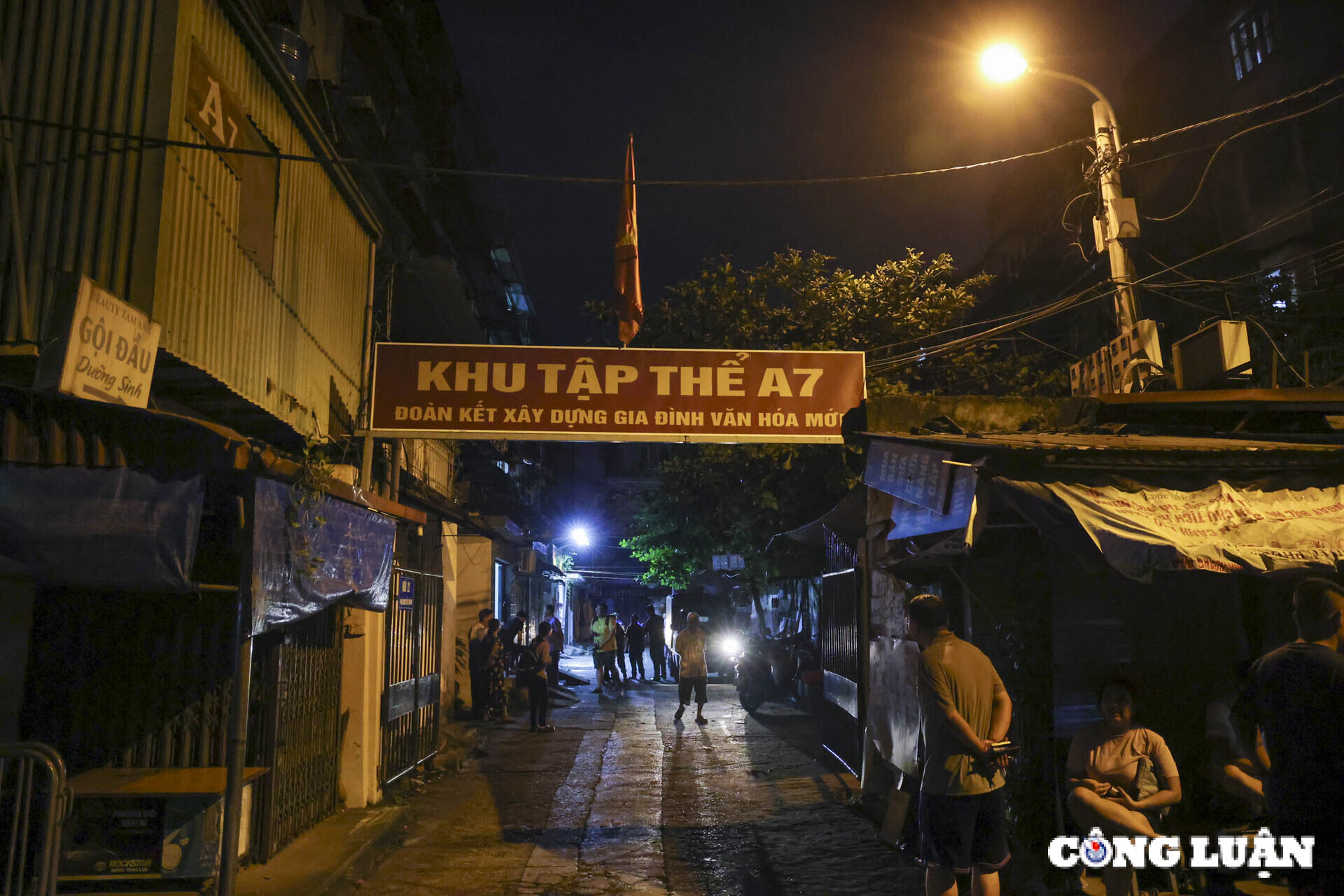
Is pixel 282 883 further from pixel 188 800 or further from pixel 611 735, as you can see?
pixel 611 735

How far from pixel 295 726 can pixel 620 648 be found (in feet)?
51.1

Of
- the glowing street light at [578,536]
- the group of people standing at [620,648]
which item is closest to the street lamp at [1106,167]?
the group of people standing at [620,648]

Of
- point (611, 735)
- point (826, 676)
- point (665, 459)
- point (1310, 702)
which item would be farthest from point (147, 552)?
point (665, 459)

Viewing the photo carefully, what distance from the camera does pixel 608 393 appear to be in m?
8.62

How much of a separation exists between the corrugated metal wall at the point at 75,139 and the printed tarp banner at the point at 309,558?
171cm

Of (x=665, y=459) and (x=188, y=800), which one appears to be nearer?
(x=188, y=800)

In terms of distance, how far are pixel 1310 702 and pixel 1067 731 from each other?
2.58 metres

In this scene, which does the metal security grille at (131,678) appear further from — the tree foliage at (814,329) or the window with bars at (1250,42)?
the window with bars at (1250,42)

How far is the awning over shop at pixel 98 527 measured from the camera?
4.80 metres

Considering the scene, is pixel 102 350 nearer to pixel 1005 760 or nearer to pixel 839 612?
pixel 1005 760

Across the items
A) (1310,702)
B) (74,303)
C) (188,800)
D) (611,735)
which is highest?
(74,303)

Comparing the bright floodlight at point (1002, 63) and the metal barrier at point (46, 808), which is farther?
the bright floodlight at point (1002, 63)

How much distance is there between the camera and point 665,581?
890 inches

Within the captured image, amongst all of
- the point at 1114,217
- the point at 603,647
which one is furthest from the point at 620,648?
the point at 1114,217
